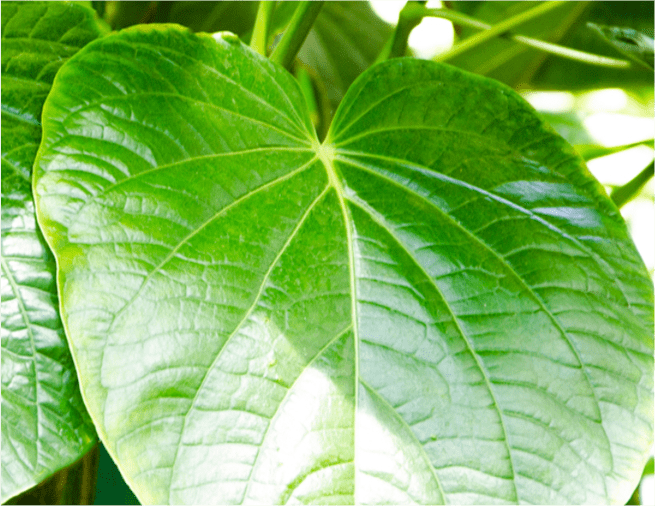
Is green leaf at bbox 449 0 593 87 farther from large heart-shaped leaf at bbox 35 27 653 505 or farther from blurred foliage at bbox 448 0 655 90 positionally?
large heart-shaped leaf at bbox 35 27 653 505

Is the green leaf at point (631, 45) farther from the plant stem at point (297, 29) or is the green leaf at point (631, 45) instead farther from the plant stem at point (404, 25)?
the plant stem at point (297, 29)

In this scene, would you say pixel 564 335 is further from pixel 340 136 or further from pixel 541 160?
pixel 340 136

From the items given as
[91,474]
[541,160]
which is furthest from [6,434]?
[541,160]

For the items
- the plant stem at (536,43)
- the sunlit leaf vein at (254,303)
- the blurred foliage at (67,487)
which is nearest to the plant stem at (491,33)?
the plant stem at (536,43)

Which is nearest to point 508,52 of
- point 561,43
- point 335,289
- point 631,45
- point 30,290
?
point 561,43

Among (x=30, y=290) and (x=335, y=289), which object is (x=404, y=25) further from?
(x=30, y=290)
